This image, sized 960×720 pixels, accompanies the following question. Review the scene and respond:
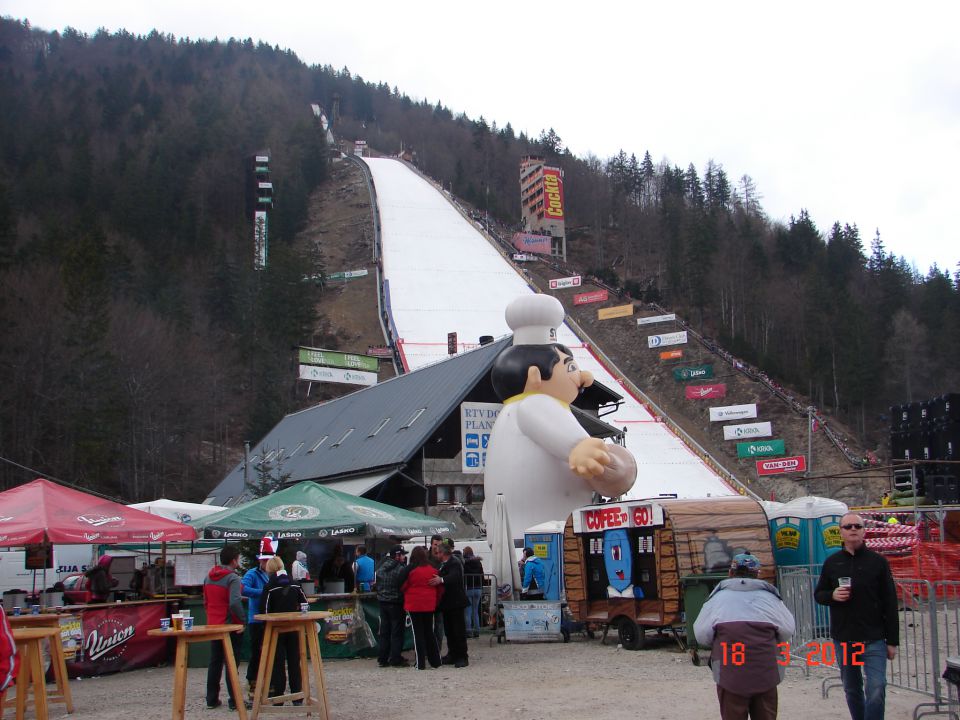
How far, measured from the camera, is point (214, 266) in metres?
71.8

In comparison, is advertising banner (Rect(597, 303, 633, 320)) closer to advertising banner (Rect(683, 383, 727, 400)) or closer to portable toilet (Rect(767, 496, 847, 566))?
advertising banner (Rect(683, 383, 727, 400))

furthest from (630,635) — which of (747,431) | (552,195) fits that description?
(552,195)

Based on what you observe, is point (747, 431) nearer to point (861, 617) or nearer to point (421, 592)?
point (421, 592)

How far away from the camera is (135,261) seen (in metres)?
71.5

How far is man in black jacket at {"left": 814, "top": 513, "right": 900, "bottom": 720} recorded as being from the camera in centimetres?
614

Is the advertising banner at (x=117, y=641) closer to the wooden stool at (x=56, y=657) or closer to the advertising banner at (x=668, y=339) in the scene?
the wooden stool at (x=56, y=657)

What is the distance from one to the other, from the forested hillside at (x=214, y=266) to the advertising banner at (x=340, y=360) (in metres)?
7.34

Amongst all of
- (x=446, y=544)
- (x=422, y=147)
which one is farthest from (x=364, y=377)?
(x=422, y=147)

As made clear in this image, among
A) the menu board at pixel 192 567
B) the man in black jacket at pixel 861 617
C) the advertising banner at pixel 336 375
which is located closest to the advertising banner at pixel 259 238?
the advertising banner at pixel 336 375

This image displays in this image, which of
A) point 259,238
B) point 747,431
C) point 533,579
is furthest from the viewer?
point 259,238

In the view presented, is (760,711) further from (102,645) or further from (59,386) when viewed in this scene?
(59,386)

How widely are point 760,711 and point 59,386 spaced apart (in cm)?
3632

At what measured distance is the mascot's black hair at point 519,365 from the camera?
1795 centimetres

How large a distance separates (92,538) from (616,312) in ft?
167
